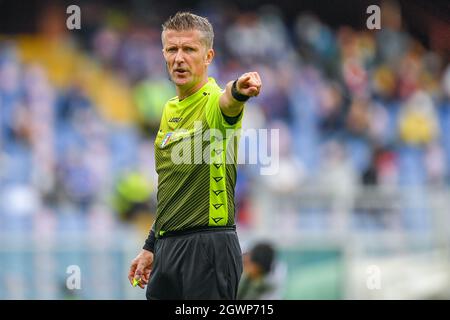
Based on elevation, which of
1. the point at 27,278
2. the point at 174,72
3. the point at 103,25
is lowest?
the point at 27,278

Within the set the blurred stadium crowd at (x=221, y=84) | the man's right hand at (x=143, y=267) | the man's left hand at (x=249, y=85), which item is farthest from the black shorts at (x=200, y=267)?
the blurred stadium crowd at (x=221, y=84)

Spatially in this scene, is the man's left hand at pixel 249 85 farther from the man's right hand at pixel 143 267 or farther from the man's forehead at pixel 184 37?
the man's right hand at pixel 143 267

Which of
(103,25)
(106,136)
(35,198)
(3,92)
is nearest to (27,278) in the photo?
(35,198)

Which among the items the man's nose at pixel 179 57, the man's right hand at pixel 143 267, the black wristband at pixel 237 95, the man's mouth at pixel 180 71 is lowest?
Result: the man's right hand at pixel 143 267

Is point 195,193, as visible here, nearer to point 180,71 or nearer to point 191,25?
point 180,71

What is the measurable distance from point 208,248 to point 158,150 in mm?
622

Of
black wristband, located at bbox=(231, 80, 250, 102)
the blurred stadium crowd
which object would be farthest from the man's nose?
the blurred stadium crowd

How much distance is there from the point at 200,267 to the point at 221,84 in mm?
10785

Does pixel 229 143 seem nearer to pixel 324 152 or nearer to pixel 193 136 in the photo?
pixel 193 136

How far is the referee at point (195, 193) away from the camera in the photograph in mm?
4941

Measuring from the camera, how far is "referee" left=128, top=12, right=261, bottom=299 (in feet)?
16.2

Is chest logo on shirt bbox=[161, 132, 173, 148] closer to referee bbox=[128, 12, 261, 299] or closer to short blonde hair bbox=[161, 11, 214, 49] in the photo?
referee bbox=[128, 12, 261, 299]

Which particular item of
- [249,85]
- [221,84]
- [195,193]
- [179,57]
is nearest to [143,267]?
[195,193]

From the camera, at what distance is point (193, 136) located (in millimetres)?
4953
